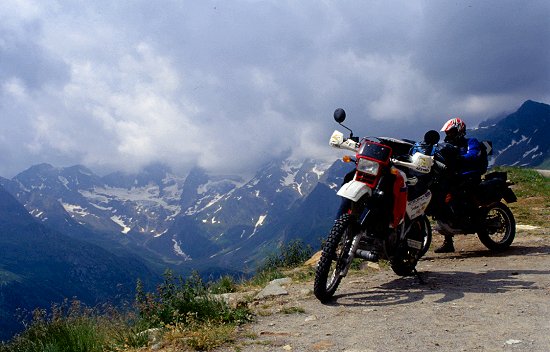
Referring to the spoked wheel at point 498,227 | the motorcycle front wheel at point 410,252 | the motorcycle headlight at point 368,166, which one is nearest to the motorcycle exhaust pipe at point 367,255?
the motorcycle front wheel at point 410,252

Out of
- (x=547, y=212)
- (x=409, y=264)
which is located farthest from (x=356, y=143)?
(x=547, y=212)

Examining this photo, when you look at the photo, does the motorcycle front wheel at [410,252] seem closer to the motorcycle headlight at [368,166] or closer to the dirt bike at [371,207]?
the dirt bike at [371,207]

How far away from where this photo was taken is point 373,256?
7.13 metres

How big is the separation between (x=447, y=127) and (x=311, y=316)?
6788 millimetres

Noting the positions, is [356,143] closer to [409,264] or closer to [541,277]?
[409,264]

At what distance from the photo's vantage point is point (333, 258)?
7.01 m

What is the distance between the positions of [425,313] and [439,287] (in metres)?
1.84

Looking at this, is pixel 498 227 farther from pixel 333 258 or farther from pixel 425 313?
pixel 333 258

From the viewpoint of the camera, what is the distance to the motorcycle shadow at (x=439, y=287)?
7.28 metres

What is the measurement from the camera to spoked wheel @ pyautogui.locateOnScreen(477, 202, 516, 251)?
11.1m

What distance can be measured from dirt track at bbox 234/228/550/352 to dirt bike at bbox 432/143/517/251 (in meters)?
1.08

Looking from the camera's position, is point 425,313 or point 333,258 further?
point 333,258

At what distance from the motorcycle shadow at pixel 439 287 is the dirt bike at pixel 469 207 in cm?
149

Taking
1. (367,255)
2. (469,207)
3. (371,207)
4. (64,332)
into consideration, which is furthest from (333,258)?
(469,207)
